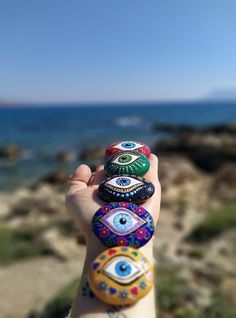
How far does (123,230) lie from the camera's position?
95.8 inches

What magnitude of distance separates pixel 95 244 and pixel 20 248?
5.66 metres

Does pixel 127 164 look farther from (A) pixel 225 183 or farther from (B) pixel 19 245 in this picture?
(A) pixel 225 183

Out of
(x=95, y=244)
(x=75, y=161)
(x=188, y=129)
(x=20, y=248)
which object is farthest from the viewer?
(x=188, y=129)

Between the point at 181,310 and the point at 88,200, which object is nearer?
the point at 88,200

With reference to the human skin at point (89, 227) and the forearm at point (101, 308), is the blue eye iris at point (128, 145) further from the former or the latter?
the forearm at point (101, 308)

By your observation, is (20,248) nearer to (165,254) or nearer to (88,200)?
(165,254)

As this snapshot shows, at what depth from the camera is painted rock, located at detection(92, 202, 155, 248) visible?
2383mm

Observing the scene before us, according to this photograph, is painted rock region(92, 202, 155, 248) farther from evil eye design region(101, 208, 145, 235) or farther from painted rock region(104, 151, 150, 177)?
painted rock region(104, 151, 150, 177)

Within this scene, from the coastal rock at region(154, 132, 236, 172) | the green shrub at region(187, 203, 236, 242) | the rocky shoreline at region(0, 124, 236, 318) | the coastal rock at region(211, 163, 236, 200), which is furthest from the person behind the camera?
the coastal rock at region(154, 132, 236, 172)

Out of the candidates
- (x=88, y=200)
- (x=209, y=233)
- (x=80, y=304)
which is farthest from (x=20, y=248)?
(x=80, y=304)

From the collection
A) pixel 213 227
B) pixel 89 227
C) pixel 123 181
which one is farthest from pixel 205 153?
pixel 89 227

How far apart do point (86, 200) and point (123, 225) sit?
441 millimetres

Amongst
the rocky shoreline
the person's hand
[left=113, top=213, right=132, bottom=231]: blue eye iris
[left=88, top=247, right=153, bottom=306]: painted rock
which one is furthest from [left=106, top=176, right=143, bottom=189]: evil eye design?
the rocky shoreline

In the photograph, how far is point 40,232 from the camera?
8133 millimetres
